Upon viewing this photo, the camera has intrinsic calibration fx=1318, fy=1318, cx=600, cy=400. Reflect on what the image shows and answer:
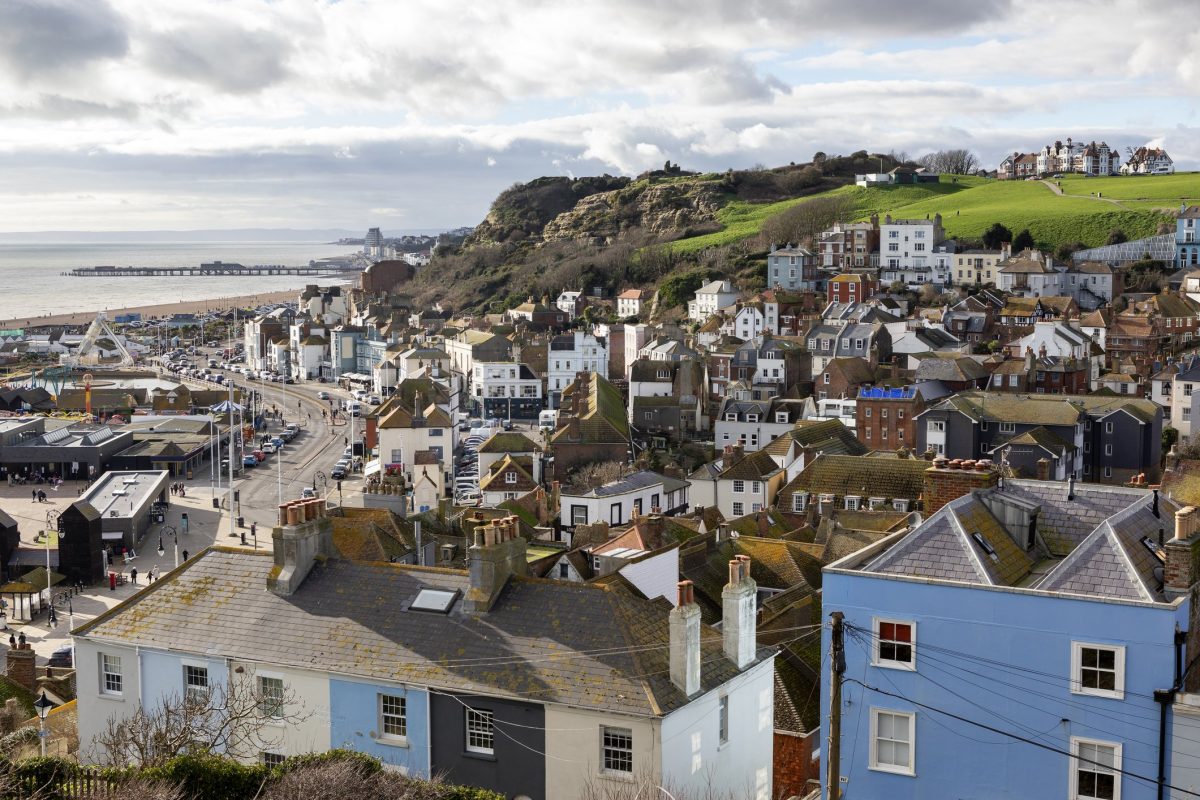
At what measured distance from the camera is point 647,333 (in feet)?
317

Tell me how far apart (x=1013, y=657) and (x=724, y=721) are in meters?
4.27

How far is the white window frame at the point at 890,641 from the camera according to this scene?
49.9 ft

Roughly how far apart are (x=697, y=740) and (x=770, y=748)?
8.70 feet

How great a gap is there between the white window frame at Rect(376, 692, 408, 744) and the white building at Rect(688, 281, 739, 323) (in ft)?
286

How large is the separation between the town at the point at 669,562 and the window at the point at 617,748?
0.13 feet

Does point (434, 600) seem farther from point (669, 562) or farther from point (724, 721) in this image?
point (669, 562)

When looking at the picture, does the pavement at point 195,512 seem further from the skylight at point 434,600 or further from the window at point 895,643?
the window at point 895,643

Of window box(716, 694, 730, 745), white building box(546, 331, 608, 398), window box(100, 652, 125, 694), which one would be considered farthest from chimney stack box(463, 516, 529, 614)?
white building box(546, 331, 608, 398)

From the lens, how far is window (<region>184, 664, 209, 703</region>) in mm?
18188

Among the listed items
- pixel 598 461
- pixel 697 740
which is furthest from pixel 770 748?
pixel 598 461

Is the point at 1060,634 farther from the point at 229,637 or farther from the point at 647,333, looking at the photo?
the point at 647,333

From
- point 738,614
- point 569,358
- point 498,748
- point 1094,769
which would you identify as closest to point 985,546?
point 1094,769

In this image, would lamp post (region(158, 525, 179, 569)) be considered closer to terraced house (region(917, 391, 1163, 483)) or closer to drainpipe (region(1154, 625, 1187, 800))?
terraced house (region(917, 391, 1163, 483))

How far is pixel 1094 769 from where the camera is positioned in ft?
47.2
